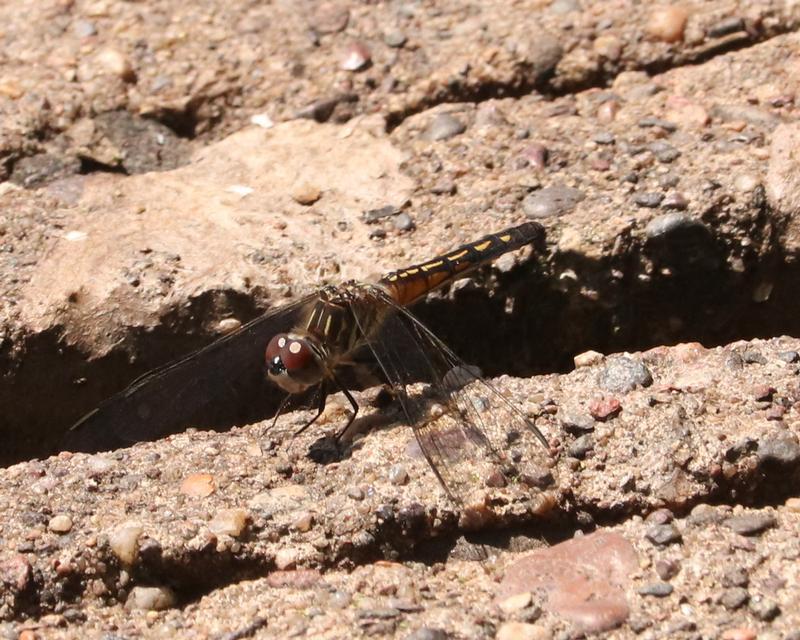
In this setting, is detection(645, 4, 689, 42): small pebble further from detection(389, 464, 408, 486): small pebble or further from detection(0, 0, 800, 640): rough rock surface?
detection(389, 464, 408, 486): small pebble

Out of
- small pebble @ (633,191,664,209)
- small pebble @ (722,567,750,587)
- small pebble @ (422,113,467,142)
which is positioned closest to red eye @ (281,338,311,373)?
small pebble @ (422,113,467,142)

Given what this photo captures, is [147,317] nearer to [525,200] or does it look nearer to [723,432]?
[525,200]

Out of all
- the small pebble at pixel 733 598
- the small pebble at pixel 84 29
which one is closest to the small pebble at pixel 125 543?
the small pebble at pixel 733 598

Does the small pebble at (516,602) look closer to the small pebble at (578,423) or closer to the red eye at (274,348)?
the small pebble at (578,423)

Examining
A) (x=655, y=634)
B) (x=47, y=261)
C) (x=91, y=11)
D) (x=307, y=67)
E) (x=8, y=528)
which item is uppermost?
(x=91, y=11)

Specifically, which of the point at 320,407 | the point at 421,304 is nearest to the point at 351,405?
the point at 320,407

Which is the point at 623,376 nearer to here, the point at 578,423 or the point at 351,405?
the point at 578,423

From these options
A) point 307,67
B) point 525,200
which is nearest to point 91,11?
point 307,67
